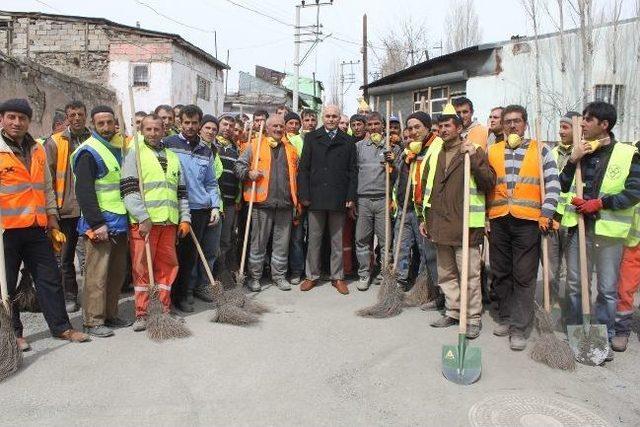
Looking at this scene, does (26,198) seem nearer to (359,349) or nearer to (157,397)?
(157,397)

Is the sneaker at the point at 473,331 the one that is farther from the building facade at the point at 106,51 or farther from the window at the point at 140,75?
the window at the point at 140,75

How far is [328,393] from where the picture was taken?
338cm

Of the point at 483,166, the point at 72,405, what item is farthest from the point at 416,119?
the point at 72,405

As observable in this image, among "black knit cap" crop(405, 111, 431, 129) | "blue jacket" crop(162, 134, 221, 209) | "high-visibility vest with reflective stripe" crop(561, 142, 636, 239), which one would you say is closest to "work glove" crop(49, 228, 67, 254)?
"blue jacket" crop(162, 134, 221, 209)

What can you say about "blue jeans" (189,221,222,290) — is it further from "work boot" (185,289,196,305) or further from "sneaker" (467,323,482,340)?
"sneaker" (467,323,482,340)

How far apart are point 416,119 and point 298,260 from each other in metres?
2.30

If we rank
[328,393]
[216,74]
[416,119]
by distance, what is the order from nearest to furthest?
[328,393], [416,119], [216,74]

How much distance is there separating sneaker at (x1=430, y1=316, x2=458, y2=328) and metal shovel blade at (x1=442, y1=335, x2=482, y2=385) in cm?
103

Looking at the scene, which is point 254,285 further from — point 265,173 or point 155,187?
point 155,187

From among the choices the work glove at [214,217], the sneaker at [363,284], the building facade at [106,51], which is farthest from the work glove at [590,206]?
the building facade at [106,51]

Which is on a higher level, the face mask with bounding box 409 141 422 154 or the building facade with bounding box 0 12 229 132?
the building facade with bounding box 0 12 229 132

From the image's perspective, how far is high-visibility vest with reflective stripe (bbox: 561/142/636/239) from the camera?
403 centimetres

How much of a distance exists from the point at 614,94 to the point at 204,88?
21.3 metres

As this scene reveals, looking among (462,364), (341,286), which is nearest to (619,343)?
(462,364)
